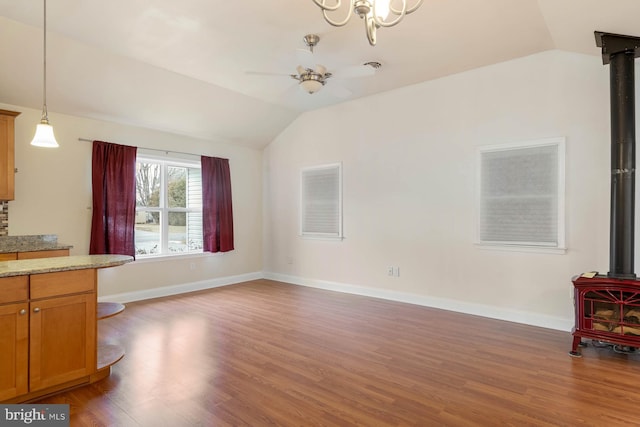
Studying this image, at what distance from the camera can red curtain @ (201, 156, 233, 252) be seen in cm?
607

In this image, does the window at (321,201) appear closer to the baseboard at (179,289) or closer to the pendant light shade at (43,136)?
the baseboard at (179,289)

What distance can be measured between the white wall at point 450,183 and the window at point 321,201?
0.16 m

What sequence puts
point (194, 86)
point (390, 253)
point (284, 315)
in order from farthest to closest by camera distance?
1. point (390, 253)
2. point (194, 86)
3. point (284, 315)

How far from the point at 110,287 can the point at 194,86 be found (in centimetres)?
301

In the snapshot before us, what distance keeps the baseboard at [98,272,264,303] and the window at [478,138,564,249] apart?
424 cm

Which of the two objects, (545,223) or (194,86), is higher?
(194,86)

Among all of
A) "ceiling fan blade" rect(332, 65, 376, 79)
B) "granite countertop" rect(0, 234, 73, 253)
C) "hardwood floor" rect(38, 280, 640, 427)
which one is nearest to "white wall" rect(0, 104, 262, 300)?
"granite countertop" rect(0, 234, 73, 253)

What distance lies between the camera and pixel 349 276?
18.6ft

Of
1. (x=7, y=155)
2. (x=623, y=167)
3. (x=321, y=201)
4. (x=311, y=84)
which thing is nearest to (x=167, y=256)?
(x=7, y=155)

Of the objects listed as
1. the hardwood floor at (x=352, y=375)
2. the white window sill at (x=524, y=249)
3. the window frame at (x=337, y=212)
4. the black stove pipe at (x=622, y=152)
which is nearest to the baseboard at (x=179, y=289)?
the hardwood floor at (x=352, y=375)

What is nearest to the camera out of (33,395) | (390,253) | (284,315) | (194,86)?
(33,395)

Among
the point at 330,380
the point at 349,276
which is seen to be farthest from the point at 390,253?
the point at 330,380

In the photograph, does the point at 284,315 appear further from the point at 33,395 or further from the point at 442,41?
the point at 442,41

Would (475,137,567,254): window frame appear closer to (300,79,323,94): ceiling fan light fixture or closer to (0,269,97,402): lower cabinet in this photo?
(300,79,323,94): ceiling fan light fixture
